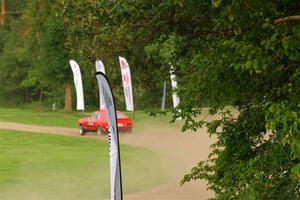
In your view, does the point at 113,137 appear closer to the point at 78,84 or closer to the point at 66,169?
the point at 66,169

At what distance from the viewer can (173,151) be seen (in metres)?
21.4

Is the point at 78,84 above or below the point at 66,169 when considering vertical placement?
above

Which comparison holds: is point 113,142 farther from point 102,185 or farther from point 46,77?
point 46,77

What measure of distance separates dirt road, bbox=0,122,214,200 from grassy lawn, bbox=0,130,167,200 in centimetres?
49

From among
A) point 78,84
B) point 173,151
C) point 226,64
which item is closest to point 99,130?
point 78,84

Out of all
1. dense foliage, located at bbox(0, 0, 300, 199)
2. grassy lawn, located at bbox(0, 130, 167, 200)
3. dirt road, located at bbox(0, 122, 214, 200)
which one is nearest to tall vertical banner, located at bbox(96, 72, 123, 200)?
dense foliage, located at bbox(0, 0, 300, 199)

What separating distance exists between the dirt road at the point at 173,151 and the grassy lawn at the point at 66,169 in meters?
0.49

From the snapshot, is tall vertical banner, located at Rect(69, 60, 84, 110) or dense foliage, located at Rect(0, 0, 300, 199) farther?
tall vertical banner, located at Rect(69, 60, 84, 110)

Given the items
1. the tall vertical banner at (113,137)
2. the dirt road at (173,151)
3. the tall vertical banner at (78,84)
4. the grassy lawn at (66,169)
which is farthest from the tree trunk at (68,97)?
the tall vertical banner at (113,137)

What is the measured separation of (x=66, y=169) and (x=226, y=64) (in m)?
14.7

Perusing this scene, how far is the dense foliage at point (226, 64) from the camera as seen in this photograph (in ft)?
13.5

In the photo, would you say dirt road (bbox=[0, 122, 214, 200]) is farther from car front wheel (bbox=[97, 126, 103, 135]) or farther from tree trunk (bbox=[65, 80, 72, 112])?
tree trunk (bbox=[65, 80, 72, 112])

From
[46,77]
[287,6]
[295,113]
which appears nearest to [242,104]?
[287,6]

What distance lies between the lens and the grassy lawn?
15.0 m
